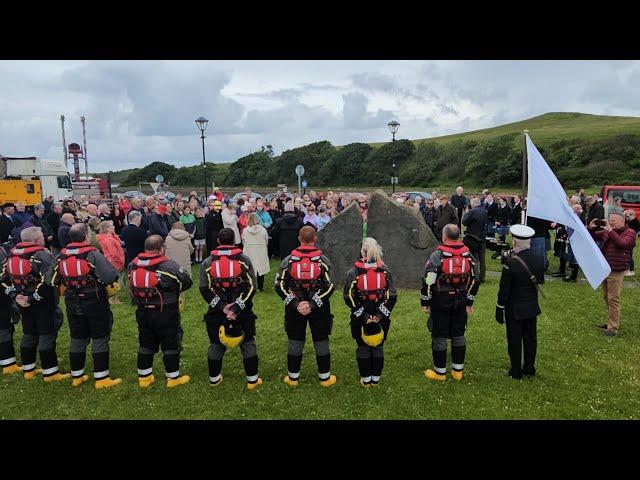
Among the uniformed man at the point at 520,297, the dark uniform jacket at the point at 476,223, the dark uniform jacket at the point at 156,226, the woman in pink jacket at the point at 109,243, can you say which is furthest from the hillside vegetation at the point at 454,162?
the uniformed man at the point at 520,297

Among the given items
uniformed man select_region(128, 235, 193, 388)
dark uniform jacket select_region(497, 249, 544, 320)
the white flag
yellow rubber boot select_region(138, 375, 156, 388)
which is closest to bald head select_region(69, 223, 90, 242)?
uniformed man select_region(128, 235, 193, 388)

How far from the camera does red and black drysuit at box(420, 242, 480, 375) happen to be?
644cm

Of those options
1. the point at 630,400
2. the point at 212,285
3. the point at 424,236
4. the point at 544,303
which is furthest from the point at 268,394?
the point at 544,303

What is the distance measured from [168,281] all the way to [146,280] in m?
0.29

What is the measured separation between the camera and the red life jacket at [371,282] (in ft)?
20.2

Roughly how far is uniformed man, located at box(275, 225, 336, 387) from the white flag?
354cm

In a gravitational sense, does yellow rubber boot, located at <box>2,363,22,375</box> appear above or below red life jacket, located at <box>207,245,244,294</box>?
below

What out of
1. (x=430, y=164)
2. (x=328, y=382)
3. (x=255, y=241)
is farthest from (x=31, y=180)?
(x=430, y=164)

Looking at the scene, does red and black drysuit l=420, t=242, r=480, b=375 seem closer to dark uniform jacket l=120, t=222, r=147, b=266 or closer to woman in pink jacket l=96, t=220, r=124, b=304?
woman in pink jacket l=96, t=220, r=124, b=304

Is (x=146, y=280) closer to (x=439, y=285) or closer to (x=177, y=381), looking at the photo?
(x=177, y=381)

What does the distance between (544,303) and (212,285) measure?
26.7ft

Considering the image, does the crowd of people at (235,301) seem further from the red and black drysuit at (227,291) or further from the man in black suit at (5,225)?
the man in black suit at (5,225)

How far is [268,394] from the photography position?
6.48 metres

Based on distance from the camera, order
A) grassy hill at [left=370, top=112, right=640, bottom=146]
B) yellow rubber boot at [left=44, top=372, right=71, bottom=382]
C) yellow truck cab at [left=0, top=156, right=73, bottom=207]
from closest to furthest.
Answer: yellow rubber boot at [left=44, top=372, right=71, bottom=382] → yellow truck cab at [left=0, top=156, right=73, bottom=207] → grassy hill at [left=370, top=112, right=640, bottom=146]
